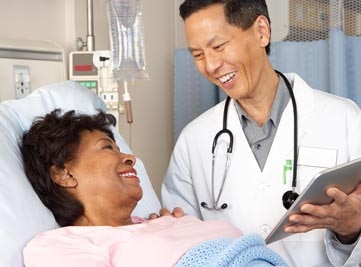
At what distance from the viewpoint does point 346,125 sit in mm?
1648

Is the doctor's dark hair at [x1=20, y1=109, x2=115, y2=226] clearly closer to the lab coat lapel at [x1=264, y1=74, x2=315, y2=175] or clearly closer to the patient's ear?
the patient's ear

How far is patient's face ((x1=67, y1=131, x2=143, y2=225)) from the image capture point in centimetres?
136

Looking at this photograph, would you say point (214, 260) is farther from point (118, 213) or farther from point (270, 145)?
point (270, 145)

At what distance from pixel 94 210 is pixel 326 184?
573 mm

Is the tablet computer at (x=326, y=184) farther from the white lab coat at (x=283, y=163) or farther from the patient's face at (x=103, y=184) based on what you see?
the patient's face at (x=103, y=184)

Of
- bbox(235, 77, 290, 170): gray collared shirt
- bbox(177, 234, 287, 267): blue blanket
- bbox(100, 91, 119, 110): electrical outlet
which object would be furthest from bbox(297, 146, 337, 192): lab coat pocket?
bbox(100, 91, 119, 110): electrical outlet

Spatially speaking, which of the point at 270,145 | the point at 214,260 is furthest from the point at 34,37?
the point at 214,260

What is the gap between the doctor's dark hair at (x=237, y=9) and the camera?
63.6 inches

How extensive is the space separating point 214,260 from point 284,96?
2.63 feet

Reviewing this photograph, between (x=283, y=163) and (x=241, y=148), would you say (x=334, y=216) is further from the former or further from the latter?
(x=241, y=148)

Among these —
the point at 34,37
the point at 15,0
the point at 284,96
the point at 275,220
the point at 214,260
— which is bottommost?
the point at 275,220

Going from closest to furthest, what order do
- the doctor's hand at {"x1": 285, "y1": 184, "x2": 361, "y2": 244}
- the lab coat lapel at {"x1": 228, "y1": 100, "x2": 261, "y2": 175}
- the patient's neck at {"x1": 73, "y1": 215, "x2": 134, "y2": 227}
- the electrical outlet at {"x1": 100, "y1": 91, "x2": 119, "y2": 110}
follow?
1. the doctor's hand at {"x1": 285, "y1": 184, "x2": 361, "y2": 244}
2. the patient's neck at {"x1": 73, "y1": 215, "x2": 134, "y2": 227}
3. the lab coat lapel at {"x1": 228, "y1": 100, "x2": 261, "y2": 175}
4. the electrical outlet at {"x1": 100, "y1": 91, "x2": 119, "y2": 110}

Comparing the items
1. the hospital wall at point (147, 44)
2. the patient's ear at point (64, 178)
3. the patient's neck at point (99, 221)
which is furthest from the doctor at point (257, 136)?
the hospital wall at point (147, 44)

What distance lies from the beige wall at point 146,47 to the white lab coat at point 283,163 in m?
0.92
